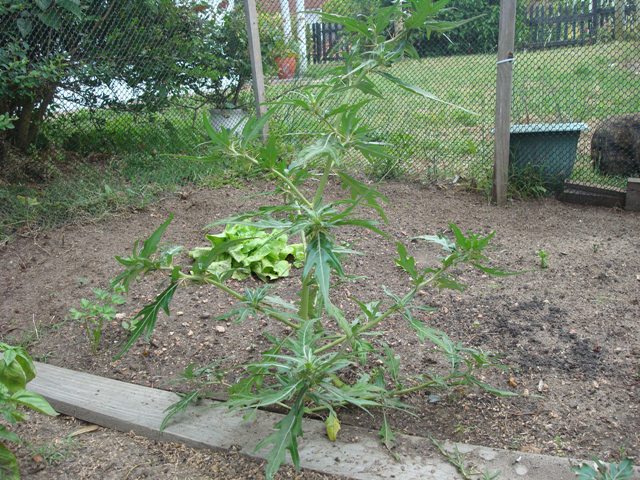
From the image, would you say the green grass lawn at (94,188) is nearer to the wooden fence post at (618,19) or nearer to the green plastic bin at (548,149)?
the green plastic bin at (548,149)

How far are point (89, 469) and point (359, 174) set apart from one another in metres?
3.71

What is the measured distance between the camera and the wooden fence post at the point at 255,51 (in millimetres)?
6129

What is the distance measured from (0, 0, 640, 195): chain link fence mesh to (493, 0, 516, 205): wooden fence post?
23 centimetres

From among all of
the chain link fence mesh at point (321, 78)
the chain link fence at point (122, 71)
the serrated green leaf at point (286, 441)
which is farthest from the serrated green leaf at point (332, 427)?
the chain link fence at point (122, 71)

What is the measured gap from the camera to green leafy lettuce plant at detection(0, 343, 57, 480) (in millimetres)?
2338

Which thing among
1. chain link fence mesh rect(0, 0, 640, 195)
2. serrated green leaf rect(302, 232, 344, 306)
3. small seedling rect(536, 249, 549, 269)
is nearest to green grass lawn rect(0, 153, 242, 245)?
chain link fence mesh rect(0, 0, 640, 195)

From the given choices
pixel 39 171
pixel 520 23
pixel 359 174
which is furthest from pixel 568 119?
pixel 39 171

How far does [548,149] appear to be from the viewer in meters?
5.20

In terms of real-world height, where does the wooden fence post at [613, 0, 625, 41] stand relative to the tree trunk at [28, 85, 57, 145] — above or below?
above

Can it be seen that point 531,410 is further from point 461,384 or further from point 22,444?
point 22,444

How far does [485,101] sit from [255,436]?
12.8ft

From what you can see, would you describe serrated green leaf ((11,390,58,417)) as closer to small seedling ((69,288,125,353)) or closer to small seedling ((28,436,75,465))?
small seedling ((28,436,75,465))

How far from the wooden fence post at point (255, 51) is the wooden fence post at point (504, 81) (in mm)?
2081

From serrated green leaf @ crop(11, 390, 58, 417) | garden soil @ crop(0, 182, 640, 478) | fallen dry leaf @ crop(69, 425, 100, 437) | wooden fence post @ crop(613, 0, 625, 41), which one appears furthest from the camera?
wooden fence post @ crop(613, 0, 625, 41)
